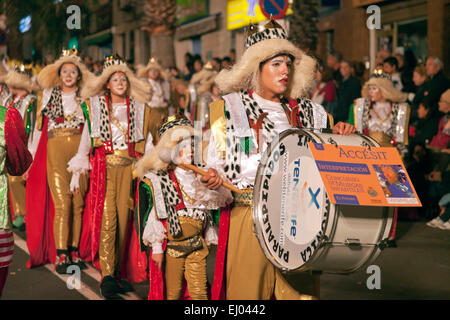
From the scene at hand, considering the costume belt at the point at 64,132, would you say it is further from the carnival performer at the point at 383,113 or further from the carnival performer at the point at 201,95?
the carnival performer at the point at 201,95

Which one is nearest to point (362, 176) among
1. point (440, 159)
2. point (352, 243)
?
point (352, 243)

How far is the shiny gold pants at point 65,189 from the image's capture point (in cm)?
765

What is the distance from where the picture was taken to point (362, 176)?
11.2ft

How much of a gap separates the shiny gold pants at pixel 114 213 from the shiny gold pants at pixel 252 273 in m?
2.68

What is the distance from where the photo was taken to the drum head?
3.51m

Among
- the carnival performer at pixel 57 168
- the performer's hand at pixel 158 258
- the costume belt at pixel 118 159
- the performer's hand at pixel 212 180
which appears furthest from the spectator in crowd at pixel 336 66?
the performer's hand at pixel 212 180

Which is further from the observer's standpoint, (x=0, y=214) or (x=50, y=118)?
(x=50, y=118)

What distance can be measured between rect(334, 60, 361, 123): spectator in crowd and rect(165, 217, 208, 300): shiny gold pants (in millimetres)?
7925

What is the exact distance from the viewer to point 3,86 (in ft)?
34.2

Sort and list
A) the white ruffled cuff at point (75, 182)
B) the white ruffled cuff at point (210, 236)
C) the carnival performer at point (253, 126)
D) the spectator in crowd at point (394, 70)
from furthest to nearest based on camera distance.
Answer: the spectator in crowd at point (394, 70)
the white ruffled cuff at point (75, 182)
the white ruffled cuff at point (210, 236)
the carnival performer at point (253, 126)

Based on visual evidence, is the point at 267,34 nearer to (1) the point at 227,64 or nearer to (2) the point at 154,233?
(1) the point at 227,64

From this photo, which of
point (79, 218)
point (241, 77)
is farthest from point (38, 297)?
point (241, 77)

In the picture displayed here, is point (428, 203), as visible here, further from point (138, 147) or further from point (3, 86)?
point (3, 86)
